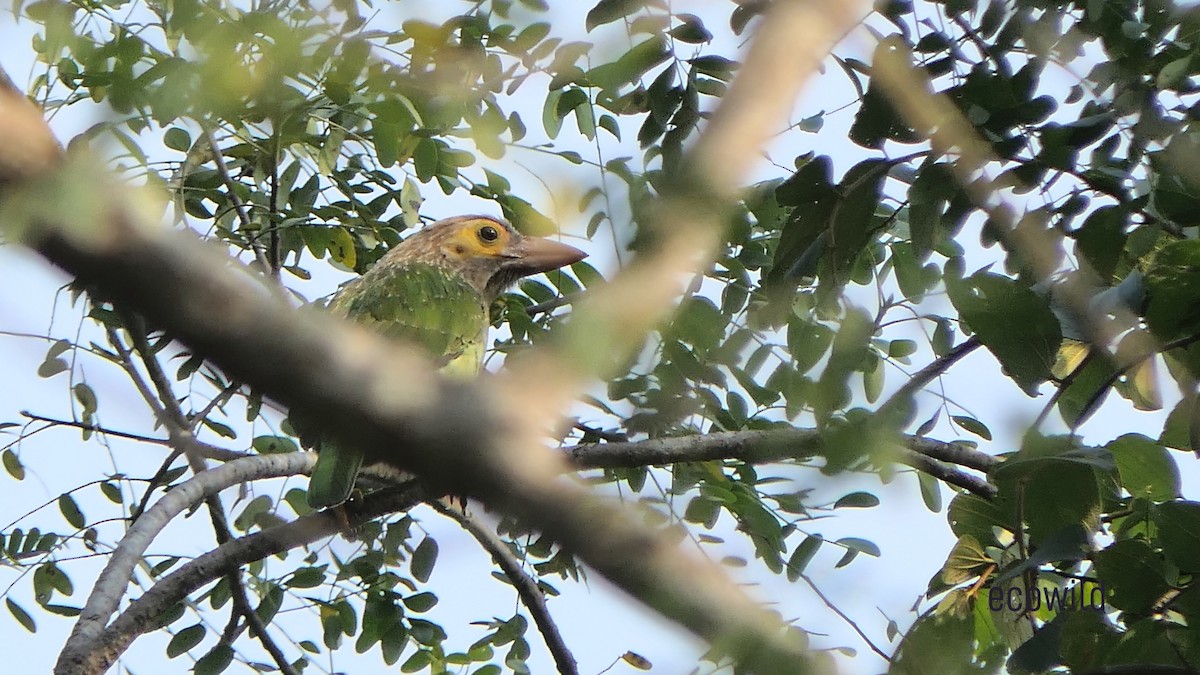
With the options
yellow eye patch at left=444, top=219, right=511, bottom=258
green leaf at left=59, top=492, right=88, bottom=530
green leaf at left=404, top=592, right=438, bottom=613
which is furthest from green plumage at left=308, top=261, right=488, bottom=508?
green leaf at left=59, top=492, right=88, bottom=530

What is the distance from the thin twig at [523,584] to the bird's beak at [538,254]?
1177mm

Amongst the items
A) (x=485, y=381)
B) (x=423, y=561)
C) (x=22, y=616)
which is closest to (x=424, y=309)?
(x=423, y=561)

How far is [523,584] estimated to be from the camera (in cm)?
359

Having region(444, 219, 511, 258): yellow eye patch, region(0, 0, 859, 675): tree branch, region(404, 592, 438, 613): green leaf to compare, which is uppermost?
region(444, 219, 511, 258): yellow eye patch

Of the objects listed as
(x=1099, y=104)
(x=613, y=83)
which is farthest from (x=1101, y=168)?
(x=613, y=83)

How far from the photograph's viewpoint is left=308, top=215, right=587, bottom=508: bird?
4.10 m

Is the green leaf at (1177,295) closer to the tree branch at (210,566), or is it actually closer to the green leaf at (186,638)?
the tree branch at (210,566)

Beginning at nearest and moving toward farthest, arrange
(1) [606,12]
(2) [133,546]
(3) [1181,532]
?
(3) [1181,532] < (1) [606,12] < (2) [133,546]

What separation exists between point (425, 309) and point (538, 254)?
0.60 m

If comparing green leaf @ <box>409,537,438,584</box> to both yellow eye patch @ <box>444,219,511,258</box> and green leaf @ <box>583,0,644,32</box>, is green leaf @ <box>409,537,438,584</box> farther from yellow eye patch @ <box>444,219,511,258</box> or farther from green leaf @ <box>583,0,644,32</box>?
green leaf @ <box>583,0,644,32</box>

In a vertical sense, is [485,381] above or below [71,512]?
below

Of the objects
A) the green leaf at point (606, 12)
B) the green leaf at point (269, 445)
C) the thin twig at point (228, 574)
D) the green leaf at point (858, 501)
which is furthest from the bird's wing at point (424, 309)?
the green leaf at point (606, 12)

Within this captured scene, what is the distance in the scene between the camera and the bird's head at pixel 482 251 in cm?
475

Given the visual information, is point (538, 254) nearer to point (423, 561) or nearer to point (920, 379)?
point (423, 561)
